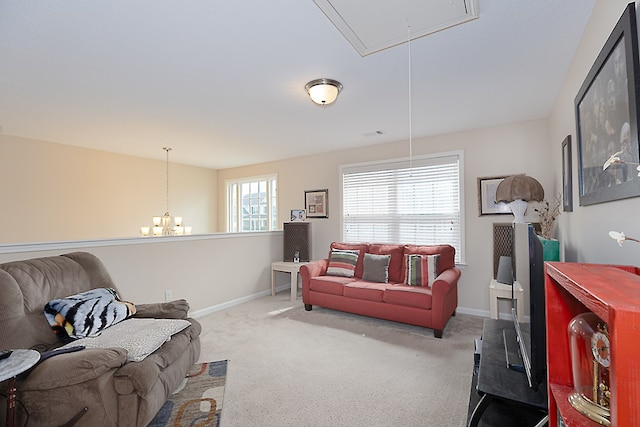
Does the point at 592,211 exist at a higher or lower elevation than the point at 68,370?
higher

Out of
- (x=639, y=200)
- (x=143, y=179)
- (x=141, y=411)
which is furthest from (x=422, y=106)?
(x=143, y=179)

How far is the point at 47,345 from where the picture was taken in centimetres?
192

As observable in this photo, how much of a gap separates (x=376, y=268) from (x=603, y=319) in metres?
3.39

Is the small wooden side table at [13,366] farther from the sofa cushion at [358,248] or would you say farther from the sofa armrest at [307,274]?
the sofa cushion at [358,248]

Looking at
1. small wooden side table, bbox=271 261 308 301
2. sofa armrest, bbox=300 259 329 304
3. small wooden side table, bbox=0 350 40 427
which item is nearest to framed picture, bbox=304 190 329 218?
small wooden side table, bbox=271 261 308 301

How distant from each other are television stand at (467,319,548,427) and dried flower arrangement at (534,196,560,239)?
1.79m

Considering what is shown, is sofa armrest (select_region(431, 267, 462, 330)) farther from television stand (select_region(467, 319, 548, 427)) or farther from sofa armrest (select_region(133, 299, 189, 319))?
sofa armrest (select_region(133, 299, 189, 319))

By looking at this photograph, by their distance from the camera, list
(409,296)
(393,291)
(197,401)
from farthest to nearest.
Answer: (393,291) < (409,296) < (197,401)

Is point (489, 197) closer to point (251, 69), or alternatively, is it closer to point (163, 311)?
point (251, 69)

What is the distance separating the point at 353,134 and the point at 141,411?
3.62 metres

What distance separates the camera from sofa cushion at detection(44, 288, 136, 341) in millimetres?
1956

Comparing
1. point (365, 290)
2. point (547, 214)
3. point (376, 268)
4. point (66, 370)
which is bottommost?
point (365, 290)

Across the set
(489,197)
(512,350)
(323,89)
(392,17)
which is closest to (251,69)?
(323,89)

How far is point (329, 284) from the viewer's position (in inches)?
152
